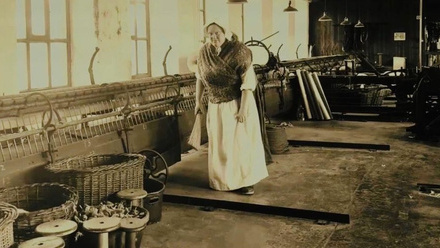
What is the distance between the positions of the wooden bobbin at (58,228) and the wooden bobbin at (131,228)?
1.14ft

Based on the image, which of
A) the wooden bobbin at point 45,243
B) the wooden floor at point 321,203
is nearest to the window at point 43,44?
the wooden floor at point 321,203

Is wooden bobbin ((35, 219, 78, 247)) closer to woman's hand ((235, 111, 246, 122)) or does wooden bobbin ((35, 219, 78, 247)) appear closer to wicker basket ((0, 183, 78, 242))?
wicker basket ((0, 183, 78, 242))

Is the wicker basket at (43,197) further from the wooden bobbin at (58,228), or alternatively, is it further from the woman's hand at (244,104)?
the woman's hand at (244,104)

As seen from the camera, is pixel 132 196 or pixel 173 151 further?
pixel 173 151

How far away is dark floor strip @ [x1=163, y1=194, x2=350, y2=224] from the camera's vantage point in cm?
409

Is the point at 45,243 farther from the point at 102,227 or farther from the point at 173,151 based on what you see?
the point at 173,151

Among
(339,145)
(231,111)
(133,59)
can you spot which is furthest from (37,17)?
(339,145)

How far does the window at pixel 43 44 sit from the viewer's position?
5.08 metres

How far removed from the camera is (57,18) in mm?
5520

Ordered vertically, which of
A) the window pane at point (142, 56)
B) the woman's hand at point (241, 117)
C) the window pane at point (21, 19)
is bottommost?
the woman's hand at point (241, 117)

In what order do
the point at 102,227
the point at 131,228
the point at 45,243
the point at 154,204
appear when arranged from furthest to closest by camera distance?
the point at 154,204, the point at 131,228, the point at 102,227, the point at 45,243

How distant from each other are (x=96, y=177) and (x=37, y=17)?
2.34 metres

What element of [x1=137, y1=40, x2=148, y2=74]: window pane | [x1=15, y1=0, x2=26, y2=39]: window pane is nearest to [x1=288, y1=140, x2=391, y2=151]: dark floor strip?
[x1=137, y1=40, x2=148, y2=74]: window pane

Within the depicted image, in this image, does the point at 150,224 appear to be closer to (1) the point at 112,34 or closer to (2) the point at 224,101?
(2) the point at 224,101
